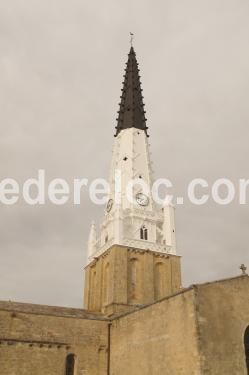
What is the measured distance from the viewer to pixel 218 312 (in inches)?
911

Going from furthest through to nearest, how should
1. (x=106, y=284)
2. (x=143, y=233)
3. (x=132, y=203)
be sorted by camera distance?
(x=132, y=203) → (x=143, y=233) → (x=106, y=284)

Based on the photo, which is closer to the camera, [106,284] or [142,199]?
[106,284]

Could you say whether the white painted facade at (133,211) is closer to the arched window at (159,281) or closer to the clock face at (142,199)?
the clock face at (142,199)

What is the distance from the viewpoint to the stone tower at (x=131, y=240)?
121ft

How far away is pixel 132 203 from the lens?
137ft

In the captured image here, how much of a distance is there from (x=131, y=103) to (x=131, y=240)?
1655 cm

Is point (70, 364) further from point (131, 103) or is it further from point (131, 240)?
point (131, 103)

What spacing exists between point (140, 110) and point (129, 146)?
5438 millimetres

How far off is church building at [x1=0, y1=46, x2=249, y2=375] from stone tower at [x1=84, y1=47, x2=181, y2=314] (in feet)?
0.30

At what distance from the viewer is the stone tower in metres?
36.9

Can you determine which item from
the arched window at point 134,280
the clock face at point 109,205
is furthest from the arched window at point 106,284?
the clock face at point 109,205

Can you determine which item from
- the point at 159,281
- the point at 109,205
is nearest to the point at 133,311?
the point at 159,281

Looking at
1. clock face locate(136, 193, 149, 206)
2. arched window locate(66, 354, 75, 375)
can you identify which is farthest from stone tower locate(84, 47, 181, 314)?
arched window locate(66, 354, 75, 375)

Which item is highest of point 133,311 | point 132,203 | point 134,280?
point 132,203
